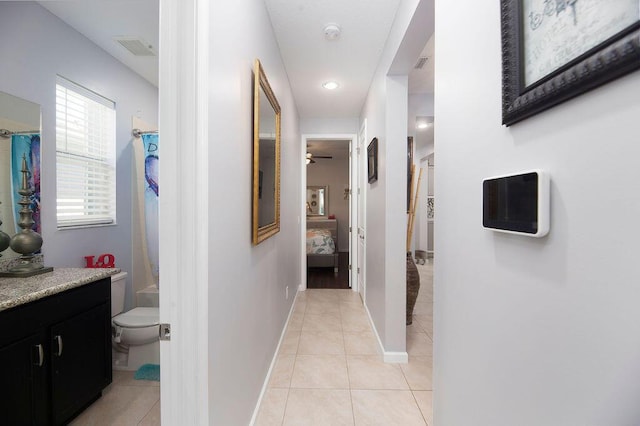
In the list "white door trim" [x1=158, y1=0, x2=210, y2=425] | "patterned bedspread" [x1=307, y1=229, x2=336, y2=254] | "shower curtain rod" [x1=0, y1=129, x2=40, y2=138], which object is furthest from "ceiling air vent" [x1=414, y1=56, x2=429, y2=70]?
"patterned bedspread" [x1=307, y1=229, x2=336, y2=254]

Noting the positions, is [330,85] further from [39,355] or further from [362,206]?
Result: [39,355]

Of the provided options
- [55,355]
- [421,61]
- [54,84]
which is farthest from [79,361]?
[421,61]

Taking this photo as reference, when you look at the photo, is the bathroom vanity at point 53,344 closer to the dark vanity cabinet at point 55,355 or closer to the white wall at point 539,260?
the dark vanity cabinet at point 55,355

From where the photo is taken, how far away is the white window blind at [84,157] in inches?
85.0

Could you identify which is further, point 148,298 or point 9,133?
point 148,298

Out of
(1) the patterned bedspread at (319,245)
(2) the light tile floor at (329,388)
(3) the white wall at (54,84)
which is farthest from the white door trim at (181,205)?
(1) the patterned bedspread at (319,245)

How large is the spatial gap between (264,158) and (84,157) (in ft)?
5.69

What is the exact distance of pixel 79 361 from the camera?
5.49 feet

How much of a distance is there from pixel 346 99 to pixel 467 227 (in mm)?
3088

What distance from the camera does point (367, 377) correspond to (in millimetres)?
2076

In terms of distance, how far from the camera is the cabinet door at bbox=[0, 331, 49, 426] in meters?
1.26

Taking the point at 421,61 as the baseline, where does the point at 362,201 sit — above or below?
below

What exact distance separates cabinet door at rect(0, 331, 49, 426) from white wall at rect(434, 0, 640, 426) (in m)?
1.95

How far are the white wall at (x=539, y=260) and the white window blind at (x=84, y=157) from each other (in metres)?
2.72
